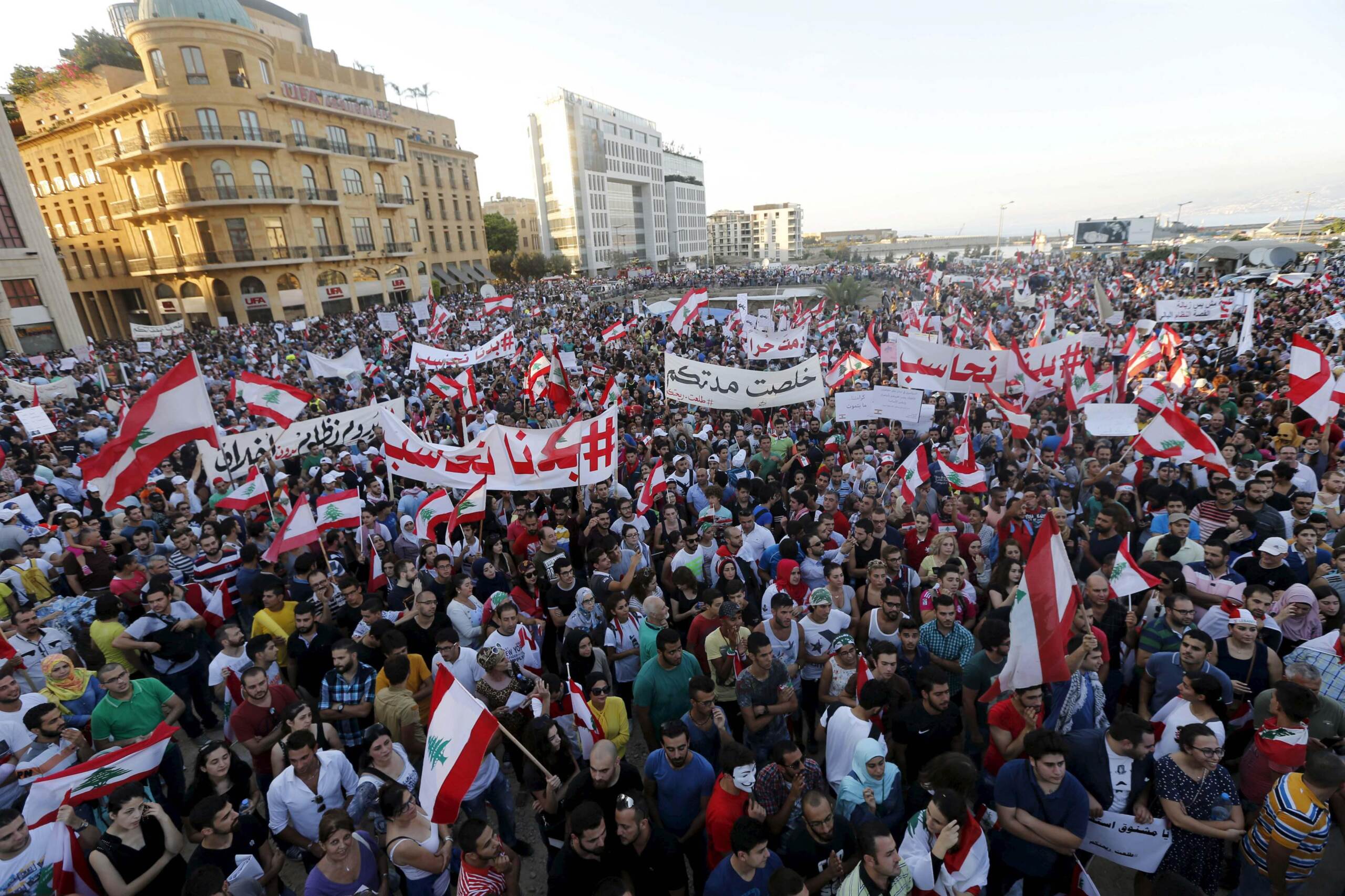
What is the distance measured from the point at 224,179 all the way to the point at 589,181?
190 ft

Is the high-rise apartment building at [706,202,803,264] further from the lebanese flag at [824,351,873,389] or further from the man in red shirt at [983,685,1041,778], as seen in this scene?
the man in red shirt at [983,685,1041,778]

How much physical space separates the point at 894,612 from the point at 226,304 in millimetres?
49834

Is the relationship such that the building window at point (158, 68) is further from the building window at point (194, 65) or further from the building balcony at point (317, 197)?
the building balcony at point (317, 197)

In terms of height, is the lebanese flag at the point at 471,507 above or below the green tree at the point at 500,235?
below

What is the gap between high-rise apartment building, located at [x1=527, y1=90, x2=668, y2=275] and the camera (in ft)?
299

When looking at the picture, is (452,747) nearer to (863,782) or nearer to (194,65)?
(863,782)

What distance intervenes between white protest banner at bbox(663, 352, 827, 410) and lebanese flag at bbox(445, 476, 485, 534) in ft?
16.1

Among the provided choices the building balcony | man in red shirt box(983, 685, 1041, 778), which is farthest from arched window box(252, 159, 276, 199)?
man in red shirt box(983, 685, 1041, 778)

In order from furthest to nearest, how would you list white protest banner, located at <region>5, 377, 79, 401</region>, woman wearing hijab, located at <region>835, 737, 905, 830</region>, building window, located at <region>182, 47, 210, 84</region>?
building window, located at <region>182, 47, 210, 84</region> → white protest banner, located at <region>5, 377, 79, 401</region> → woman wearing hijab, located at <region>835, 737, 905, 830</region>

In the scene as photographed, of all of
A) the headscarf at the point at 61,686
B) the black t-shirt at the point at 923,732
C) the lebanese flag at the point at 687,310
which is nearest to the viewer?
the black t-shirt at the point at 923,732

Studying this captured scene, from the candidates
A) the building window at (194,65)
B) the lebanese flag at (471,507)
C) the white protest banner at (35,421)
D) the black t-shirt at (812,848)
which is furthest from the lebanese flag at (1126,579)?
the building window at (194,65)

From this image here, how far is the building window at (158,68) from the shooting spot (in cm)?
3812

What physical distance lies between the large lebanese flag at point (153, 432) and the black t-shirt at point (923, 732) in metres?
7.74

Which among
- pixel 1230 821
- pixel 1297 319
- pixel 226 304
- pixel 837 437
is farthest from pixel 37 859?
pixel 226 304
